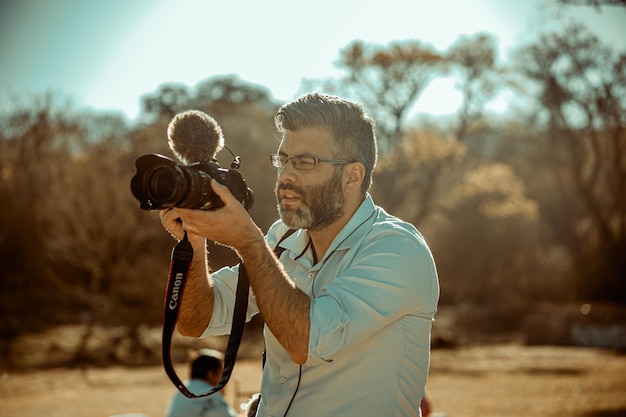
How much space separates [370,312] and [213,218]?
523 mm

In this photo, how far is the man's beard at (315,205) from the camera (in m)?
2.51

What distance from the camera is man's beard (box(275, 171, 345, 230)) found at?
2.51 meters

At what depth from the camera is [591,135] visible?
30.5 metres

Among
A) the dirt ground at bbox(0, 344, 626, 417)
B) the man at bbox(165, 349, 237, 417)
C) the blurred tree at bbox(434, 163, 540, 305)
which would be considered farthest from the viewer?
the blurred tree at bbox(434, 163, 540, 305)

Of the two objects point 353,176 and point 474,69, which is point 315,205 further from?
point 474,69

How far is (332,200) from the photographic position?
254 cm

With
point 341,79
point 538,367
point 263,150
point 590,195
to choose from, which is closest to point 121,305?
point 263,150

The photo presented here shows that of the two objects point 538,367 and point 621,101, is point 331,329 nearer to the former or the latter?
A: point 538,367

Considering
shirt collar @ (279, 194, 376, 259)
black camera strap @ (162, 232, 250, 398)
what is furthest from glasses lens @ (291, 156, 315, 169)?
black camera strap @ (162, 232, 250, 398)

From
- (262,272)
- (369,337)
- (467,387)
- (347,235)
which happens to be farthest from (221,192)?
(467,387)

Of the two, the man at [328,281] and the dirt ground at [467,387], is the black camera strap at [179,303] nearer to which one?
the man at [328,281]

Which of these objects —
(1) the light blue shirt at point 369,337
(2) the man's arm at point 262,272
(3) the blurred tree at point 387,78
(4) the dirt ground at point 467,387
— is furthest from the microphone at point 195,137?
(3) the blurred tree at point 387,78

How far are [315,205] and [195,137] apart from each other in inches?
19.1

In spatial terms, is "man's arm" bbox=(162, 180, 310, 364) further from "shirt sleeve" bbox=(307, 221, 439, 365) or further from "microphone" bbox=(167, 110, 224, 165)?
"microphone" bbox=(167, 110, 224, 165)
